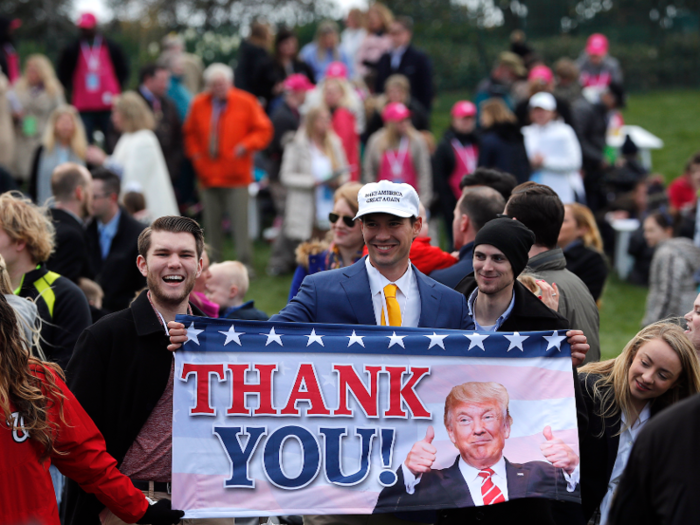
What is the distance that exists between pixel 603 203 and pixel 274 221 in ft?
18.1

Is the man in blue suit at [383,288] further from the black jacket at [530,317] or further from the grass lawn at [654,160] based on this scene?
the grass lawn at [654,160]

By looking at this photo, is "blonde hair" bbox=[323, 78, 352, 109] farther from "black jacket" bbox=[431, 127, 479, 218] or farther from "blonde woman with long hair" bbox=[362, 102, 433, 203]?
"black jacket" bbox=[431, 127, 479, 218]

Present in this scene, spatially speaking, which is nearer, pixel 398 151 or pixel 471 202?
pixel 471 202

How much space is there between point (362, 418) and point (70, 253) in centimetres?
340

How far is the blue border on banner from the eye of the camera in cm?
461

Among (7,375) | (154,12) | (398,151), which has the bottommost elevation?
(7,375)

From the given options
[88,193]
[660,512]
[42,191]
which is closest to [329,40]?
[42,191]

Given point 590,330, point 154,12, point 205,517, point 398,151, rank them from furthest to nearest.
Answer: point 154,12 → point 398,151 → point 590,330 → point 205,517

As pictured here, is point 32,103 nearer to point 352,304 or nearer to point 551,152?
point 551,152

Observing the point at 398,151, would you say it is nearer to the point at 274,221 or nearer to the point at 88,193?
the point at 274,221

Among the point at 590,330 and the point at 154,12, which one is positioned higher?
the point at 154,12

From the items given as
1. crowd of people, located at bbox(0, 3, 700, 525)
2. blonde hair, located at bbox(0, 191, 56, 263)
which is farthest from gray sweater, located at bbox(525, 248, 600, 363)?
blonde hair, located at bbox(0, 191, 56, 263)

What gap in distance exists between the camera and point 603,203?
49.2ft

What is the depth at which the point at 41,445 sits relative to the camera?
388 centimetres
